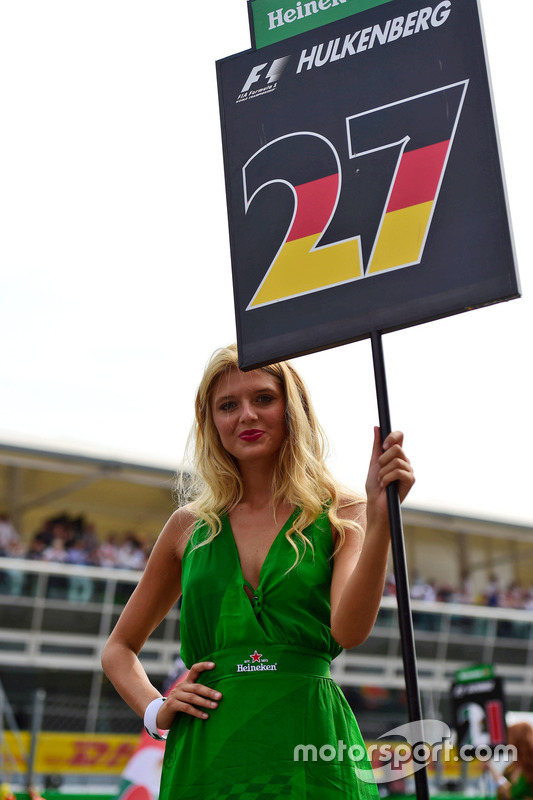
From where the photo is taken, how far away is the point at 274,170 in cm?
235

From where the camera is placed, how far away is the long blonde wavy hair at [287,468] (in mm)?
2363

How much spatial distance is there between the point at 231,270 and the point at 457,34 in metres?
0.73

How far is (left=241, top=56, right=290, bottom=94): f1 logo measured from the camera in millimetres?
2395

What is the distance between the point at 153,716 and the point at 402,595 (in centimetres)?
81

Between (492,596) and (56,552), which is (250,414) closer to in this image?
(56,552)

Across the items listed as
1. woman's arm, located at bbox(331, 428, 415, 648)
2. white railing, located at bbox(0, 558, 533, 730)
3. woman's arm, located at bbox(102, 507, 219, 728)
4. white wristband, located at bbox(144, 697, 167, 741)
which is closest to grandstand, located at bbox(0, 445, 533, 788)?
white railing, located at bbox(0, 558, 533, 730)

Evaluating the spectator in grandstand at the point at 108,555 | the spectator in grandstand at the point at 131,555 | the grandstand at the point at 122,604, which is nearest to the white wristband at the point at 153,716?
the grandstand at the point at 122,604

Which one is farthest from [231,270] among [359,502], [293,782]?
[293,782]

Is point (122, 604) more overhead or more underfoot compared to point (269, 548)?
more overhead

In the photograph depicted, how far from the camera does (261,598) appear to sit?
2.21 meters

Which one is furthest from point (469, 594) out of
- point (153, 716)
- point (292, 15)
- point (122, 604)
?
point (292, 15)

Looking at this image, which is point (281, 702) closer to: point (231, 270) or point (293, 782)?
→ point (293, 782)

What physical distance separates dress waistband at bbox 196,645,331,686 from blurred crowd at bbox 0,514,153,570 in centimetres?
1595

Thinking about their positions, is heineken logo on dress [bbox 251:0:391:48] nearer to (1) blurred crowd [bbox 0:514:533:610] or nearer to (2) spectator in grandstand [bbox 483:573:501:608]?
(1) blurred crowd [bbox 0:514:533:610]
